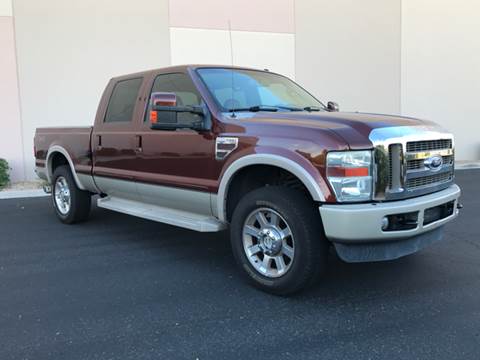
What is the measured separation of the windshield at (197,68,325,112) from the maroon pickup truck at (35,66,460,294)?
17mm

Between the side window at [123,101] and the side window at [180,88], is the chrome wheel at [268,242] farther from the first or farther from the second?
the side window at [123,101]

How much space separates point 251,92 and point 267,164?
1.34 m

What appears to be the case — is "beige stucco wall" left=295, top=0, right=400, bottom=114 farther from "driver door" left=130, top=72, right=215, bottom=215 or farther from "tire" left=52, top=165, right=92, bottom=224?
"driver door" left=130, top=72, right=215, bottom=215

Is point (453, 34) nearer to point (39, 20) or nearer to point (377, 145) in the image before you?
point (39, 20)

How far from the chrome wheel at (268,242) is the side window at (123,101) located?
91.4 inches

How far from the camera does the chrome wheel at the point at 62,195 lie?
22.6ft

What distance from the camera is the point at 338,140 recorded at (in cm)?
358

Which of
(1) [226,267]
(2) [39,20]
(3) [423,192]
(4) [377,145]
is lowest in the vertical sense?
(1) [226,267]

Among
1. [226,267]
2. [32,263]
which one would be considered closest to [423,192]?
[226,267]

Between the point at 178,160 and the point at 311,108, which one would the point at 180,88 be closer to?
the point at 178,160

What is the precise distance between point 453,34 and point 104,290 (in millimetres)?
14686

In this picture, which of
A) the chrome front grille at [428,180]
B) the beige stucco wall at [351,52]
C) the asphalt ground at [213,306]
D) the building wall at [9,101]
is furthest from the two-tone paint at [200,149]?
the beige stucco wall at [351,52]

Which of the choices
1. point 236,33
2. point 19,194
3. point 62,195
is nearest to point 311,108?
point 62,195

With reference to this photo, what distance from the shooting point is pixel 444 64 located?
50.1 ft
